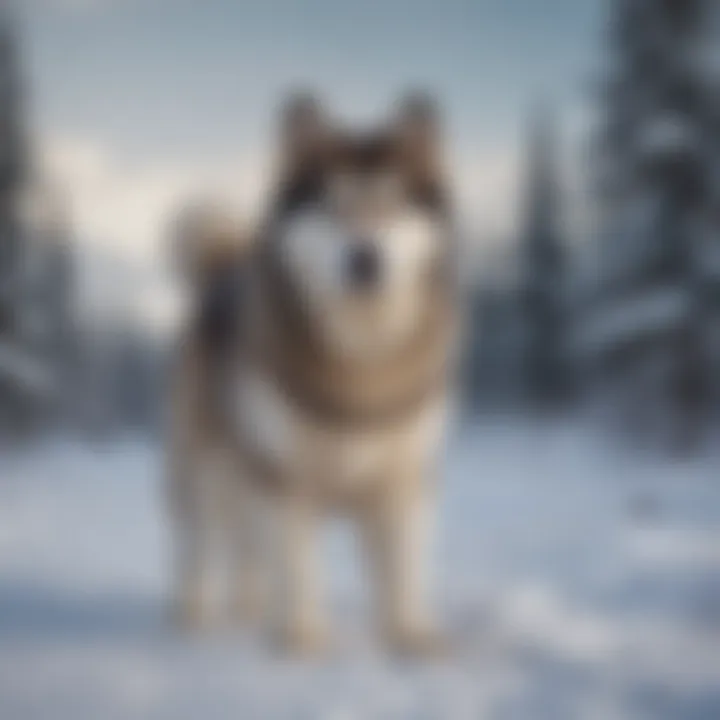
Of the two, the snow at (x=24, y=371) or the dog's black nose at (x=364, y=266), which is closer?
the dog's black nose at (x=364, y=266)

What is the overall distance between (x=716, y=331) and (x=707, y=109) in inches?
9.1

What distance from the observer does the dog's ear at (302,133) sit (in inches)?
42.4

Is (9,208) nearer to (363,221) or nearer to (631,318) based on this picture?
(363,221)

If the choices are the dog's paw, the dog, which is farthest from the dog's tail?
the dog's paw

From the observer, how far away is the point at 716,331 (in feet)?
3.74

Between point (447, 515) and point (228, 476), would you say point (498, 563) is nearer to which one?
point (447, 515)

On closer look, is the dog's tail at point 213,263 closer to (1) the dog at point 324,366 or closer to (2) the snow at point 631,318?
(1) the dog at point 324,366

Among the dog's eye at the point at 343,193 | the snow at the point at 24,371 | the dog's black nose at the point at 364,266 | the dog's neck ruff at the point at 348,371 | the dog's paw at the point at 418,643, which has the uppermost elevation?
the dog's eye at the point at 343,193

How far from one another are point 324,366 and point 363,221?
156 mm

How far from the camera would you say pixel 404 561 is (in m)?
1.12

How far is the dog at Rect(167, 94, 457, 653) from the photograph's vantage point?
1055 millimetres

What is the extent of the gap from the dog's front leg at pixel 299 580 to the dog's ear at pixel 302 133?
341 mm

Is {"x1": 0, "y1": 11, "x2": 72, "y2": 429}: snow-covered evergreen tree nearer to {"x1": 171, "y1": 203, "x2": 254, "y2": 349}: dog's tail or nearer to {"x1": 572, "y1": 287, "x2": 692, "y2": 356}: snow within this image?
{"x1": 171, "y1": 203, "x2": 254, "y2": 349}: dog's tail

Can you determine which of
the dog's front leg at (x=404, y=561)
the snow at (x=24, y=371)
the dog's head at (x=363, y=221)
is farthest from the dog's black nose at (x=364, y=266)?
the snow at (x=24, y=371)
